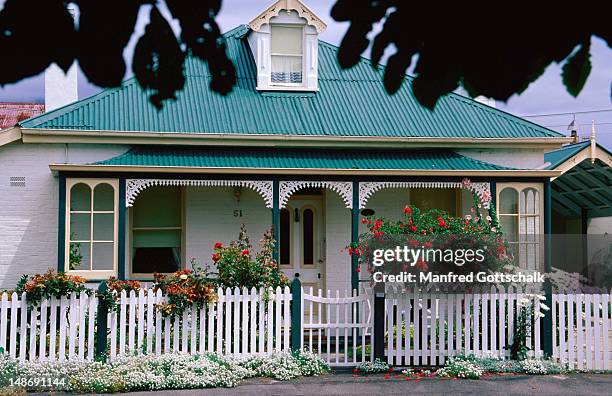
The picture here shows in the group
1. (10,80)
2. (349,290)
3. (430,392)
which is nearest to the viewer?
(10,80)

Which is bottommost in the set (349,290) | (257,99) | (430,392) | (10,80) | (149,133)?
(430,392)

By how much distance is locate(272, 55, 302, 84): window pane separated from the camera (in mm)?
16094

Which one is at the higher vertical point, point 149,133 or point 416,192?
point 149,133

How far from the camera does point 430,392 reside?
9.24 m

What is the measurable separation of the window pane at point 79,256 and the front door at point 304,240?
149 inches

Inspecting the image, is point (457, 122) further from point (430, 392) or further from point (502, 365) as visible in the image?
point (430, 392)

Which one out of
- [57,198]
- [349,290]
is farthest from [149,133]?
[349,290]

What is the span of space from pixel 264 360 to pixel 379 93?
8.04 m

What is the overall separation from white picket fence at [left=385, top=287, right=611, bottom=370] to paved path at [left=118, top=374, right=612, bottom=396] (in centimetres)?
55

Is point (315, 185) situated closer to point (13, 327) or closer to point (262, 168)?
point (262, 168)

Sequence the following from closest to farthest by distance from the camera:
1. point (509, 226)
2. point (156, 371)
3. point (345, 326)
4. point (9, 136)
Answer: point (156, 371) < point (345, 326) < point (9, 136) < point (509, 226)

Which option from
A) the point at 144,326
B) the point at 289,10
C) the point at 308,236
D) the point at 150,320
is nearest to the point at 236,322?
the point at 150,320

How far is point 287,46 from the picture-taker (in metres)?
16.1

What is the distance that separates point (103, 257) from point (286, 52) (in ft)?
18.9
